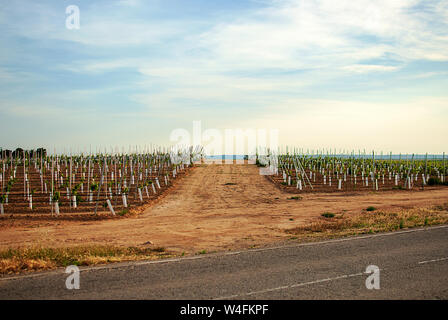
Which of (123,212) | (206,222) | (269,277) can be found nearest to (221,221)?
(206,222)

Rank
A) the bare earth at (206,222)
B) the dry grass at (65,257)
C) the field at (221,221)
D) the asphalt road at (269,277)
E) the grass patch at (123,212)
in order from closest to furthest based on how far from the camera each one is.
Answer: the asphalt road at (269,277) → the dry grass at (65,257) → the field at (221,221) → the bare earth at (206,222) → the grass patch at (123,212)

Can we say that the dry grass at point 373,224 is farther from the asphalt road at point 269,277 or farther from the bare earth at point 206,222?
the asphalt road at point 269,277

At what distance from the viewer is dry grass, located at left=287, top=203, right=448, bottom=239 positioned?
13078mm

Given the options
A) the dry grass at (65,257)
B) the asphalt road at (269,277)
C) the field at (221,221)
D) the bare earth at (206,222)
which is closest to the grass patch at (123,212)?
the field at (221,221)

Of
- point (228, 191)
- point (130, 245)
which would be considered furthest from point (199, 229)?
point (228, 191)

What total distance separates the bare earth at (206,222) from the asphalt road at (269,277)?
8.78ft

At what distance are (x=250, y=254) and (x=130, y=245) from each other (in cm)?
453

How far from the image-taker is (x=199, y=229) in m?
15.3

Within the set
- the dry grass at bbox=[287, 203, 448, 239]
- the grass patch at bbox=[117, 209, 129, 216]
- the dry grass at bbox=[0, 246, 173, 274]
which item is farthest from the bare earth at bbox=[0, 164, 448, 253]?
the dry grass at bbox=[0, 246, 173, 274]

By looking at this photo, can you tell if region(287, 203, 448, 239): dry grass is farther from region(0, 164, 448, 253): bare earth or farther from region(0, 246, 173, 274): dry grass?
region(0, 246, 173, 274): dry grass

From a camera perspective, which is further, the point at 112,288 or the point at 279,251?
the point at 279,251

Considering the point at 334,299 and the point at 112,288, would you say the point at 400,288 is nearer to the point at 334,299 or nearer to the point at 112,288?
the point at 334,299

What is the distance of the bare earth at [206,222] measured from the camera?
13.0 metres

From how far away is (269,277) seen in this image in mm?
7453
